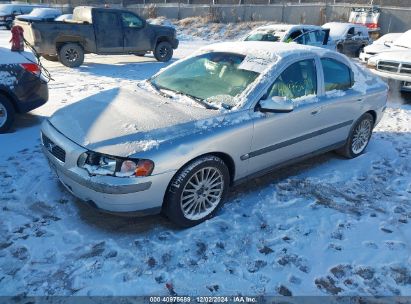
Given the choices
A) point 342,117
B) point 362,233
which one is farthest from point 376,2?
point 362,233

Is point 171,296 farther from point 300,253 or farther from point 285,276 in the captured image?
point 300,253

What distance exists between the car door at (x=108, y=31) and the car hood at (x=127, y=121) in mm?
7848

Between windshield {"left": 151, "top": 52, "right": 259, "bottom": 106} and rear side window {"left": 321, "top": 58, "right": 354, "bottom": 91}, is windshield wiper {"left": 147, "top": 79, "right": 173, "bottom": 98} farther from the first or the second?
rear side window {"left": 321, "top": 58, "right": 354, "bottom": 91}

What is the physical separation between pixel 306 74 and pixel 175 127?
1.81 metres

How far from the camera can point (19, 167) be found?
441 cm

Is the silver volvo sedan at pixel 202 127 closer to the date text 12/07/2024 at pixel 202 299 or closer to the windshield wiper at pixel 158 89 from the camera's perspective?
the windshield wiper at pixel 158 89

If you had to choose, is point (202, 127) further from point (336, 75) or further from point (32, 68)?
point (32, 68)

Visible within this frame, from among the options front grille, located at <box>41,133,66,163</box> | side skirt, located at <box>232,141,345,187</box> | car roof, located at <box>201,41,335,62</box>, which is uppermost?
car roof, located at <box>201,41,335,62</box>

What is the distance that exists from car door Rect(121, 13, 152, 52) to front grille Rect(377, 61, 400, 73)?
7179mm

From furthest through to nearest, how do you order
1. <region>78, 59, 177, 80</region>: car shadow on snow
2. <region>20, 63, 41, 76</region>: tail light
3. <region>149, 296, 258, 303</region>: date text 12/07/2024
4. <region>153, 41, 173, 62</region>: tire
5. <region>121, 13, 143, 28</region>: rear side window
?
<region>153, 41, 173, 62</region>: tire < <region>121, 13, 143, 28</region>: rear side window < <region>78, 59, 177, 80</region>: car shadow on snow < <region>20, 63, 41, 76</region>: tail light < <region>149, 296, 258, 303</region>: date text 12/07/2024

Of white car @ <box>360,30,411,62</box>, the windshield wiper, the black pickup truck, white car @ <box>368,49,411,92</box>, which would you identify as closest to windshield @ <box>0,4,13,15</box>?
the black pickup truck

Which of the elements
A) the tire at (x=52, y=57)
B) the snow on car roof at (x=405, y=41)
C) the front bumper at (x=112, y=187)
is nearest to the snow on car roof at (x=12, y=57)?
the front bumper at (x=112, y=187)

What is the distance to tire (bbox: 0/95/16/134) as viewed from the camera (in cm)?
532

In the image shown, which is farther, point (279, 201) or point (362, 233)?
point (279, 201)
